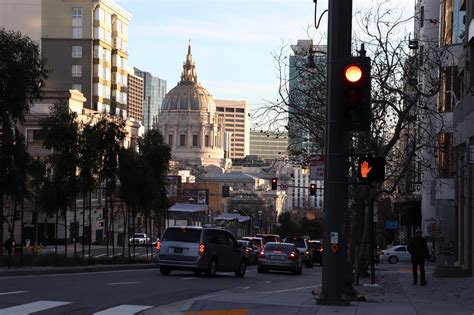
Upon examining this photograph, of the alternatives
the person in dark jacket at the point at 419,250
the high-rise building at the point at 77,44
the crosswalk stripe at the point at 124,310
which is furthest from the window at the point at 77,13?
the crosswalk stripe at the point at 124,310

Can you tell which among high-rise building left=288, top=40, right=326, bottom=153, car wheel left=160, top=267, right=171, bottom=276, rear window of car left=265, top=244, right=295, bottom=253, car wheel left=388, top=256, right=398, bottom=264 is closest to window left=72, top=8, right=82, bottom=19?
car wheel left=388, top=256, right=398, bottom=264

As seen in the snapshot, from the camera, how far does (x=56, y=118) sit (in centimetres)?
3988

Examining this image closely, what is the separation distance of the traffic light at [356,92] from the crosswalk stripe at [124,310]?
214 inches

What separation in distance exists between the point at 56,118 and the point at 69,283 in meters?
17.1

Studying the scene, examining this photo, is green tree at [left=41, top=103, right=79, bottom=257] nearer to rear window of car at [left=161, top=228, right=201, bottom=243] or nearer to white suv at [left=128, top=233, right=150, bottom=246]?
white suv at [left=128, top=233, right=150, bottom=246]

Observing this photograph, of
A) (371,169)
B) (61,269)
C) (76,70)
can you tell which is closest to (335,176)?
(371,169)

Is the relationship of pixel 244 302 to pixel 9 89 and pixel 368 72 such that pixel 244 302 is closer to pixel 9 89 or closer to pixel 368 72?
pixel 368 72

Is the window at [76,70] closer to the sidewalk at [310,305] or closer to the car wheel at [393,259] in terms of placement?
the car wheel at [393,259]

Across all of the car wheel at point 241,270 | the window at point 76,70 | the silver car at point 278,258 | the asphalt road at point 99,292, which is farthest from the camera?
the window at point 76,70

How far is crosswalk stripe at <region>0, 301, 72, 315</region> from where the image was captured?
16.0 m

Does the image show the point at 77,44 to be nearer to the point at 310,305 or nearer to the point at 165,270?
the point at 165,270

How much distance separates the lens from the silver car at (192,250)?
31.0 meters

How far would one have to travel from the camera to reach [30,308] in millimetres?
16828

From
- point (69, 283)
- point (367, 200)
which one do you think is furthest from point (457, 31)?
point (69, 283)
